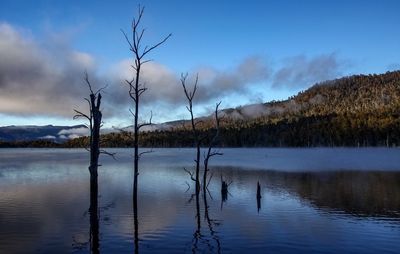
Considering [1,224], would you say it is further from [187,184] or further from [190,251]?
[187,184]

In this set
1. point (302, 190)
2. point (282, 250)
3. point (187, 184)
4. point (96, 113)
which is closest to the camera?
point (282, 250)

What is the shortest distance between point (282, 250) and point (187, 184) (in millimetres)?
32117

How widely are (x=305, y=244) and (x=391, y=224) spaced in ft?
25.7

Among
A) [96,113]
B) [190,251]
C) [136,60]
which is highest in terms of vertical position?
[136,60]

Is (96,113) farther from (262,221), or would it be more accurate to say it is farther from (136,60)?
(262,221)

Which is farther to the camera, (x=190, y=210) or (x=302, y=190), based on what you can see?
(x=302, y=190)

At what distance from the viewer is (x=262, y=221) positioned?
28.4m

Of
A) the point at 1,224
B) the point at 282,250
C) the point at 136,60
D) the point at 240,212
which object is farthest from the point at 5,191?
the point at 282,250

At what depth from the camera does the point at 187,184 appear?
52.4 meters

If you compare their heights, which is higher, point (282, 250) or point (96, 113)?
point (96, 113)

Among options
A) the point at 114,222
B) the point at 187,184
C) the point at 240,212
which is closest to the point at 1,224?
the point at 114,222

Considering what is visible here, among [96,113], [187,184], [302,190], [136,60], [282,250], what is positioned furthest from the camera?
[187,184]

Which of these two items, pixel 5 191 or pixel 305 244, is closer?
pixel 305 244

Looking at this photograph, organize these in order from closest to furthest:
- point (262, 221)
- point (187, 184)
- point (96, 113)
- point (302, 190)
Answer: point (96, 113) → point (262, 221) → point (302, 190) → point (187, 184)
